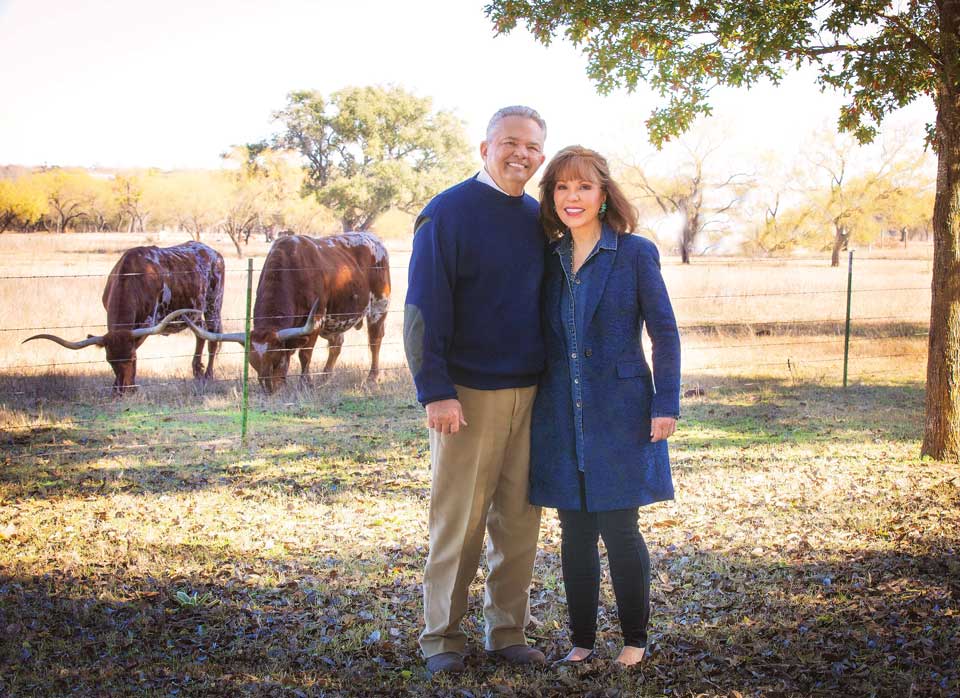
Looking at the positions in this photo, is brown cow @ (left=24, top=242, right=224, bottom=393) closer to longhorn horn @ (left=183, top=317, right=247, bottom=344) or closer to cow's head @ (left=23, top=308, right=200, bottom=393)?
cow's head @ (left=23, top=308, right=200, bottom=393)

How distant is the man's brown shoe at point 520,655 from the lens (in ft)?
11.2

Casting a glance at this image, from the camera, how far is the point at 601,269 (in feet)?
10.2

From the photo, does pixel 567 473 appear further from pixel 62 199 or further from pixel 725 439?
pixel 62 199

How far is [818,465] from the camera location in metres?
6.74

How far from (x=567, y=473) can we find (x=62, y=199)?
17.4 meters

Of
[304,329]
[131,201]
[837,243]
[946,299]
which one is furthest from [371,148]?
[946,299]

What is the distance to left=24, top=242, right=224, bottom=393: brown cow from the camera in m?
10.3

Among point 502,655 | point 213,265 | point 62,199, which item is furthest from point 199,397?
point 62,199

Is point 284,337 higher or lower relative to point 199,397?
higher

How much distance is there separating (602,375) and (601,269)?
14.9 inches

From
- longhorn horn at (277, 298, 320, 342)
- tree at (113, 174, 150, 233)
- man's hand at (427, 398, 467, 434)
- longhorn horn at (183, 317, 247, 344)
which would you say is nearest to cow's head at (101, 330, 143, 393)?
longhorn horn at (183, 317, 247, 344)

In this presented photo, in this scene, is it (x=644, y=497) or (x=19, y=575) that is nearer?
(x=644, y=497)

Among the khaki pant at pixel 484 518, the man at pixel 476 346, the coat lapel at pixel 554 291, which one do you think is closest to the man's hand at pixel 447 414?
the man at pixel 476 346

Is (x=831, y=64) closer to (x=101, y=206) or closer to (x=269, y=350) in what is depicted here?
(x=269, y=350)
